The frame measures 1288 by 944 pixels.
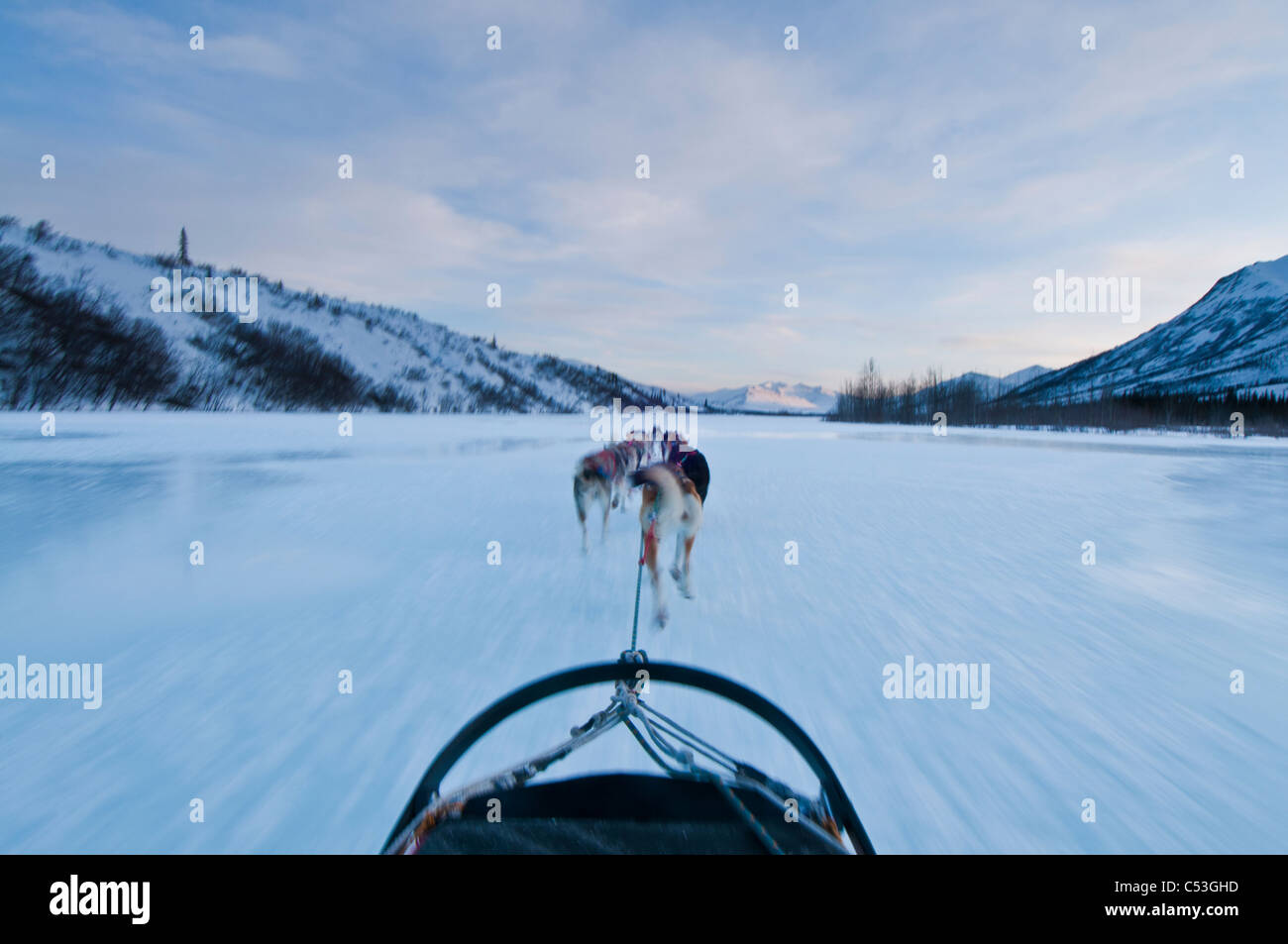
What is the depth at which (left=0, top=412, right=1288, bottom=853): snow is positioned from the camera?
2154 mm

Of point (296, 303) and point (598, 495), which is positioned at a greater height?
point (296, 303)

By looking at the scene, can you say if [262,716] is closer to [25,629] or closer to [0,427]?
[25,629]

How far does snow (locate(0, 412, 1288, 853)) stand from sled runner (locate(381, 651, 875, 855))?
0.84 metres

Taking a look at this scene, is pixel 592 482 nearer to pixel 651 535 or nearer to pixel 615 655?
pixel 651 535

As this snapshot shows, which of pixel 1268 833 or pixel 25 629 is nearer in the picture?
pixel 1268 833

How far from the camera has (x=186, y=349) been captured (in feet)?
192

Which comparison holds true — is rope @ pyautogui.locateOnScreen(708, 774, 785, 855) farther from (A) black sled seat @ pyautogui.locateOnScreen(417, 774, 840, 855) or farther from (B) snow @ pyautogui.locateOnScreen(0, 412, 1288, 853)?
(B) snow @ pyautogui.locateOnScreen(0, 412, 1288, 853)

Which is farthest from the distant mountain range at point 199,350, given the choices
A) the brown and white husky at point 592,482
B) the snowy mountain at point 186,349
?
the brown and white husky at point 592,482

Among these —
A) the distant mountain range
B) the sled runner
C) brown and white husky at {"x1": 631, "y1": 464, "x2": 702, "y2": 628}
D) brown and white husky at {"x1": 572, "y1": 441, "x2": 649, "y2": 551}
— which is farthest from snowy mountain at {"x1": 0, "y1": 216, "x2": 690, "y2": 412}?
the sled runner

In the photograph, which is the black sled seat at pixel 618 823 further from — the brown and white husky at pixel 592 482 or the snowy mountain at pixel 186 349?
the snowy mountain at pixel 186 349

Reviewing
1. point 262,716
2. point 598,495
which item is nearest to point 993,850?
point 262,716

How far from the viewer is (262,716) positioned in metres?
2.86

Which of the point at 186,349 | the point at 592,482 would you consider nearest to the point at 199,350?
the point at 186,349
